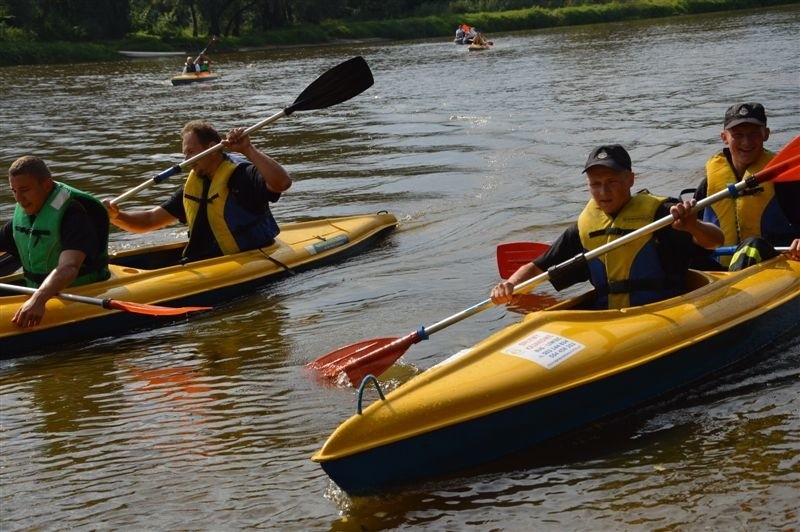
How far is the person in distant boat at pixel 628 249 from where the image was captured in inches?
200

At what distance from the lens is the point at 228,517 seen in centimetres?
412

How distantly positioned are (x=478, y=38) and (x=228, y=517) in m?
29.6

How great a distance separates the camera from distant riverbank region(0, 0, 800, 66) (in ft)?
140

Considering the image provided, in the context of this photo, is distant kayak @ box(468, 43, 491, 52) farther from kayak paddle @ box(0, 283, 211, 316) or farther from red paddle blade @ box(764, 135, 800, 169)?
red paddle blade @ box(764, 135, 800, 169)

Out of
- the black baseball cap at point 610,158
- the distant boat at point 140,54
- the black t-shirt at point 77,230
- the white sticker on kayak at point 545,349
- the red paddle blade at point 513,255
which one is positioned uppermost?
the black baseball cap at point 610,158

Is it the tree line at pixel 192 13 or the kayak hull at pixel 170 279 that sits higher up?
the tree line at pixel 192 13

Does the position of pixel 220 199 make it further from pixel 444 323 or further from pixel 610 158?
pixel 610 158

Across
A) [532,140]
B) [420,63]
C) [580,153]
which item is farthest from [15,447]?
[420,63]

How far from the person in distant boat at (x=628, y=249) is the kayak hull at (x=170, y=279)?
8.96ft

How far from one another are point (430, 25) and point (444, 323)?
43.0m

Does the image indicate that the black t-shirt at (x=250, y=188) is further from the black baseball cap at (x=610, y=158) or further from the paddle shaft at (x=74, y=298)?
the black baseball cap at (x=610, y=158)

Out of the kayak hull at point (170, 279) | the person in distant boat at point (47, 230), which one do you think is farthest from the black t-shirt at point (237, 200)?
the person in distant boat at point (47, 230)

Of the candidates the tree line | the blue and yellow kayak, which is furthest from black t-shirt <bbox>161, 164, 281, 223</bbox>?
the tree line

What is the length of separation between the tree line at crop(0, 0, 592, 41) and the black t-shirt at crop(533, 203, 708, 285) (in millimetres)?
39575
